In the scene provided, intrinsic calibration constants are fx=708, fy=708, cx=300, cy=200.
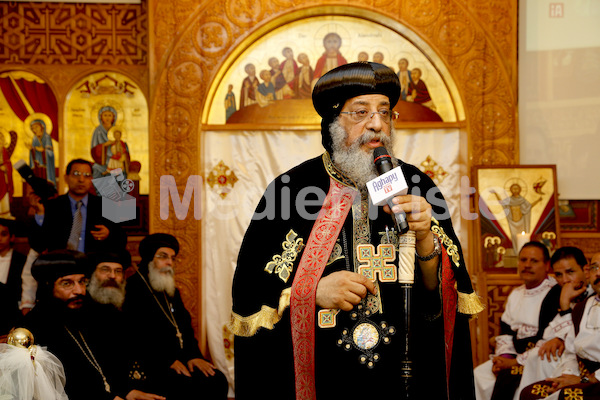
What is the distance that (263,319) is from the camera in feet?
7.91

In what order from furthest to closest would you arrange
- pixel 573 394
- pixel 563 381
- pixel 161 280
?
pixel 161 280 < pixel 563 381 < pixel 573 394

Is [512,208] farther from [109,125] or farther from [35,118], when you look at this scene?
[35,118]

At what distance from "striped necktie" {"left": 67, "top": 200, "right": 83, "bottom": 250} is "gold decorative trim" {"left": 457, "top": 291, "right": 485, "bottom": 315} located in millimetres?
4413

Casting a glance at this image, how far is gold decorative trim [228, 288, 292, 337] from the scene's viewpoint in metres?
2.41

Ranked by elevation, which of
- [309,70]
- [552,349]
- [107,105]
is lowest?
[552,349]

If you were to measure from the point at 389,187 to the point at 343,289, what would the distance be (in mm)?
365

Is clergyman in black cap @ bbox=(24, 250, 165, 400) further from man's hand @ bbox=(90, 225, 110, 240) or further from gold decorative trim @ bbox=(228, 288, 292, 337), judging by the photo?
gold decorative trim @ bbox=(228, 288, 292, 337)

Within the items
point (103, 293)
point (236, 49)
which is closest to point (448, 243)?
point (103, 293)

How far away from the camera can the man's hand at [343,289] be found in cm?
224

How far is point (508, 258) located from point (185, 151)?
10.9ft

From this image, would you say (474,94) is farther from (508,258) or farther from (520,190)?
(508,258)

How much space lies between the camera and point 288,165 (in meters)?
7.34

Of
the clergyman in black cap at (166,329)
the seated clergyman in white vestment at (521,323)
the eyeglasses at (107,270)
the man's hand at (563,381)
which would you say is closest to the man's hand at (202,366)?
the clergyman in black cap at (166,329)

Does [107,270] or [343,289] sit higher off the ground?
[343,289]
